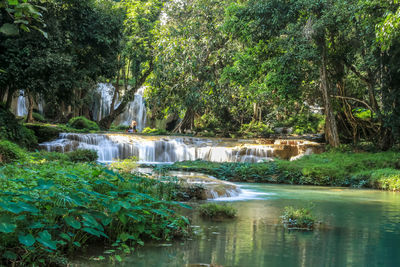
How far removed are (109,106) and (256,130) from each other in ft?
49.3

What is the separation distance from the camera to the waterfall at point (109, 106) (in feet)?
→ 121

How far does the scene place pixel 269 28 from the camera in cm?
1869

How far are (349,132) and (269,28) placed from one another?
8.41 m

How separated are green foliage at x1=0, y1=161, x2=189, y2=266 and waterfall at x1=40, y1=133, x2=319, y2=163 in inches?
564

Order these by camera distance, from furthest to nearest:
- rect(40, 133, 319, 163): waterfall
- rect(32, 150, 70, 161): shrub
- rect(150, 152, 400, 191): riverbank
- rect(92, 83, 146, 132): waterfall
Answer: rect(92, 83, 146, 132): waterfall
rect(40, 133, 319, 163): waterfall
rect(150, 152, 400, 191): riverbank
rect(32, 150, 70, 161): shrub

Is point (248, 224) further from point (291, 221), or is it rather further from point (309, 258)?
point (309, 258)

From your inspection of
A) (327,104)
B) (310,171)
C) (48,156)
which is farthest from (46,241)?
(327,104)

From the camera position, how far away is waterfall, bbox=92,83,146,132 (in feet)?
121

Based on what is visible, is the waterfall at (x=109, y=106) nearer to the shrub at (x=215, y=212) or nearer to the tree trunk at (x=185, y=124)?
the tree trunk at (x=185, y=124)

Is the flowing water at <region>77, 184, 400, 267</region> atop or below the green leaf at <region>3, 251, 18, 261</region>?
below

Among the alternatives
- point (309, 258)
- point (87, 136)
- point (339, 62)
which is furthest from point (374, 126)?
point (309, 258)

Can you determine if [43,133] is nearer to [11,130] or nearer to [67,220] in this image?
[11,130]

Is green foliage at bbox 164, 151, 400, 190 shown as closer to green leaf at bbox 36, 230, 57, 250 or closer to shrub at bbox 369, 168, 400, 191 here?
shrub at bbox 369, 168, 400, 191

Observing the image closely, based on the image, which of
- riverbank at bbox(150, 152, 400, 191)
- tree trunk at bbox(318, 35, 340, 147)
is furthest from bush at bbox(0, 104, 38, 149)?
tree trunk at bbox(318, 35, 340, 147)
